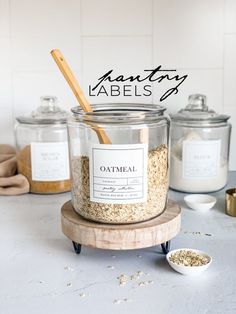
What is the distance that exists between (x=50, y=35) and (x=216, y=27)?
433mm

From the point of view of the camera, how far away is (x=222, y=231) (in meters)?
0.93

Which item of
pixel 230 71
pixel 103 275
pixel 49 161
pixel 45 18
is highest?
pixel 45 18

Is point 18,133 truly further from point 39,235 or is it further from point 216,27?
point 216,27

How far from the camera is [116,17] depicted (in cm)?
131

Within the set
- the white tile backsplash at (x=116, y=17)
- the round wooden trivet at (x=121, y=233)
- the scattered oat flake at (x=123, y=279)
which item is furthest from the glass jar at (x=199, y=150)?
the scattered oat flake at (x=123, y=279)

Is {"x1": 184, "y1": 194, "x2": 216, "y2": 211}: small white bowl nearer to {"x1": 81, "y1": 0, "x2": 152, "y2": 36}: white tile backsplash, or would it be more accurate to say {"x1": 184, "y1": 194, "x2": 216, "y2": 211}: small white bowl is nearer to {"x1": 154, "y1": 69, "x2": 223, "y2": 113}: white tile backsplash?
{"x1": 154, "y1": 69, "x2": 223, "y2": 113}: white tile backsplash

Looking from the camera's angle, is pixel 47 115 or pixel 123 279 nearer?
pixel 123 279

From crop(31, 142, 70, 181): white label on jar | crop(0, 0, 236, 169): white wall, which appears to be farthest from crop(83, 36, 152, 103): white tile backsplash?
crop(31, 142, 70, 181): white label on jar

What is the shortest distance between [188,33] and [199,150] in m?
0.35

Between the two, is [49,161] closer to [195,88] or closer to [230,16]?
[195,88]

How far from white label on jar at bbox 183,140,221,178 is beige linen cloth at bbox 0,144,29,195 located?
38 cm

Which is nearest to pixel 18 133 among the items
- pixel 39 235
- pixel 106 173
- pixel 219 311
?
pixel 39 235

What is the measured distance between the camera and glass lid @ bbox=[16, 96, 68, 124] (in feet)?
3.92

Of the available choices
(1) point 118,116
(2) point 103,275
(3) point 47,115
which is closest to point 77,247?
(2) point 103,275
